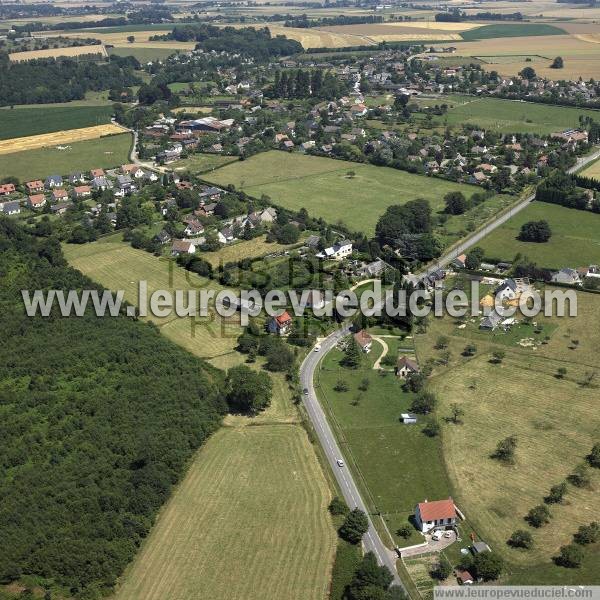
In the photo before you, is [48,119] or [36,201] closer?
[36,201]

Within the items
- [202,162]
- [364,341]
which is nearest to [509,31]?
[202,162]

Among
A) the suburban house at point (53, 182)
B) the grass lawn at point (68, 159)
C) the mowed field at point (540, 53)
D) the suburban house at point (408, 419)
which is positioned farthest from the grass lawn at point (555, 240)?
the mowed field at point (540, 53)

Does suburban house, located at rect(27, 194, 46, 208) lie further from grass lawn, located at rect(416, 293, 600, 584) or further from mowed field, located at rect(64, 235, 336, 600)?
grass lawn, located at rect(416, 293, 600, 584)

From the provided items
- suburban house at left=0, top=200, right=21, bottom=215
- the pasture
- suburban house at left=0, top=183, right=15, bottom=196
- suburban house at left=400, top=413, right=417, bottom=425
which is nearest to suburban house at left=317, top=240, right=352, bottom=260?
suburban house at left=400, top=413, right=417, bottom=425

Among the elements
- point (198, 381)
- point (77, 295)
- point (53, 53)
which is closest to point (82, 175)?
point (77, 295)

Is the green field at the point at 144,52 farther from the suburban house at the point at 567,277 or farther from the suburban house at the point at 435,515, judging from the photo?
the suburban house at the point at 435,515

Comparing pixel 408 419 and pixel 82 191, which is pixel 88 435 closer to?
pixel 408 419
